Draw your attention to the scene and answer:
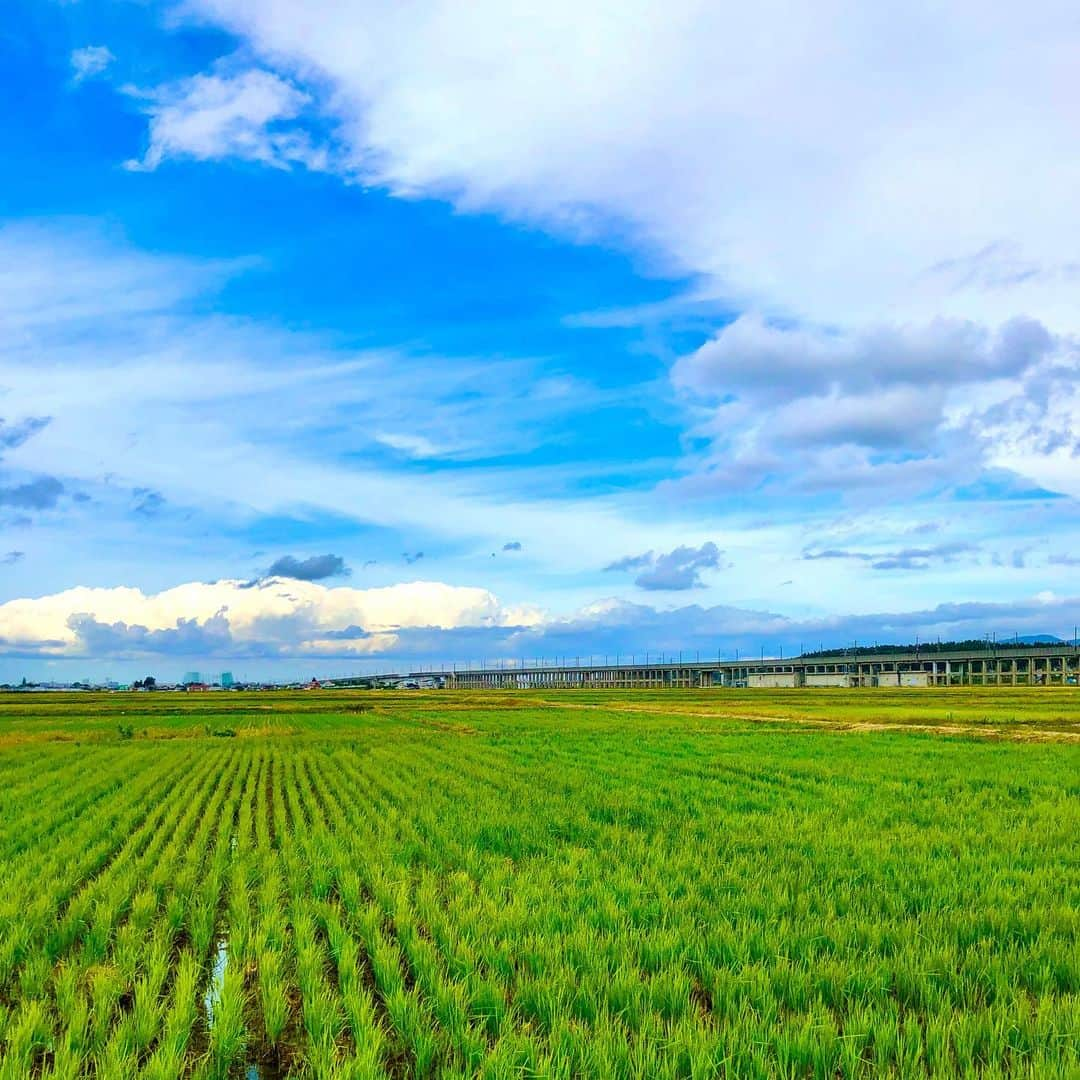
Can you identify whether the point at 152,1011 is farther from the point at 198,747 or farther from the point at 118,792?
the point at 198,747

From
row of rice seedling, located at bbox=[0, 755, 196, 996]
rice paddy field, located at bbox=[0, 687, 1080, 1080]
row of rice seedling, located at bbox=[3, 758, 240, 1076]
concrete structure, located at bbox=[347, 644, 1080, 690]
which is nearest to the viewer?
rice paddy field, located at bbox=[0, 687, 1080, 1080]

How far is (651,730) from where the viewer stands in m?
32.8

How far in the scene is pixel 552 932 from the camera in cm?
662

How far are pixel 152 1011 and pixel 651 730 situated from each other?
28.7 meters

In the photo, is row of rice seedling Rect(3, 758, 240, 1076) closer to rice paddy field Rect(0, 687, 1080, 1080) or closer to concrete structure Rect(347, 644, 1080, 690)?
rice paddy field Rect(0, 687, 1080, 1080)

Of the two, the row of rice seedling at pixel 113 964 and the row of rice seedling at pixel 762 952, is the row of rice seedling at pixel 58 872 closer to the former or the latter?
the row of rice seedling at pixel 113 964

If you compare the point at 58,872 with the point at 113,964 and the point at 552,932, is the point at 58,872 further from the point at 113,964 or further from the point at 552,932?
the point at 552,932

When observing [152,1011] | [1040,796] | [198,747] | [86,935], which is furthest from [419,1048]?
[198,747]

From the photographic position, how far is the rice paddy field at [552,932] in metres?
4.64

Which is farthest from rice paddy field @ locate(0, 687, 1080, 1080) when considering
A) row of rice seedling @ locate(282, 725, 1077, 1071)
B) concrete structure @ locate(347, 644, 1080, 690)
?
concrete structure @ locate(347, 644, 1080, 690)

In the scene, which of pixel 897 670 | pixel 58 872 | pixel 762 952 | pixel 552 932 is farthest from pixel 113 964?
pixel 897 670

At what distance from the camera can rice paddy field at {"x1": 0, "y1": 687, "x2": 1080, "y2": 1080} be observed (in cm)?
464

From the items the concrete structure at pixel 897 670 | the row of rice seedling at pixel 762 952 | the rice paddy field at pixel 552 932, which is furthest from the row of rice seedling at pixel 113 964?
the concrete structure at pixel 897 670

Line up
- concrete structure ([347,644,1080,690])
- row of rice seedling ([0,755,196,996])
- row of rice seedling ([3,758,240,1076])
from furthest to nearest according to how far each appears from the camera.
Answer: concrete structure ([347,644,1080,690]), row of rice seedling ([0,755,196,996]), row of rice seedling ([3,758,240,1076])
